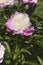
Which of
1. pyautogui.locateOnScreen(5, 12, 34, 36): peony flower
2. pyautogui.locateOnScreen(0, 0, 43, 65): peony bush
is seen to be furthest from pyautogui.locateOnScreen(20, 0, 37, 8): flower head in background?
pyautogui.locateOnScreen(5, 12, 34, 36): peony flower

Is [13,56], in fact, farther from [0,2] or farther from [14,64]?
[0,2]

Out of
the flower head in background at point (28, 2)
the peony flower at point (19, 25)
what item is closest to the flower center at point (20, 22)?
the peony flower at point (19, 25)

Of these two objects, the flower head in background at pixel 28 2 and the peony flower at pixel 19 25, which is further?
the flower head in background at pixel 28 2

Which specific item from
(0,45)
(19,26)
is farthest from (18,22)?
(0,45)

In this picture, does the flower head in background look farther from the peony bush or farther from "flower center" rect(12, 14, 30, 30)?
"flower center" rect(12, 14, 30, 30)

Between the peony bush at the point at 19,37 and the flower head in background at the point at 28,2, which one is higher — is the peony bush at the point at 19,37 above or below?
below

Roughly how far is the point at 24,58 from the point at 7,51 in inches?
5.8

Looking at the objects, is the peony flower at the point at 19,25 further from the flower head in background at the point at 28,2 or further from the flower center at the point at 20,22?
the flower head in background at the point at 28,2

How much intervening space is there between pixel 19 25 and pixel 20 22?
0.02m

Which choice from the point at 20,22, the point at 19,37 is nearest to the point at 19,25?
the point at 20,22

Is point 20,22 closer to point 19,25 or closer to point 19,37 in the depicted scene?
point 19,25

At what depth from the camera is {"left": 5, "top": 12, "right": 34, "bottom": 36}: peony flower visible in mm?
2251

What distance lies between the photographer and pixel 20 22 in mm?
2312

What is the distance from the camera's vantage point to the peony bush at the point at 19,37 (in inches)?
91.1
